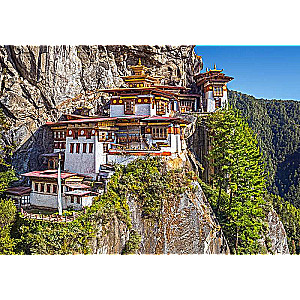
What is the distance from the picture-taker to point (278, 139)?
25703 mm

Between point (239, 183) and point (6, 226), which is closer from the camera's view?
point (6, 226)

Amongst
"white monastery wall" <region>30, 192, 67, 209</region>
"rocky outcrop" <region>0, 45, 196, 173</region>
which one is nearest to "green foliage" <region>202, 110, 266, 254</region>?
"white monastery wall" <region>30, 192, 67, 209</region>

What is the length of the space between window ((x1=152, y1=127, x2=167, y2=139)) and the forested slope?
22.5 feet

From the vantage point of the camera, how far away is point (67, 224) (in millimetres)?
8820

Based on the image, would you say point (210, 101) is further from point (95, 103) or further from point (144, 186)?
point (144, 186)

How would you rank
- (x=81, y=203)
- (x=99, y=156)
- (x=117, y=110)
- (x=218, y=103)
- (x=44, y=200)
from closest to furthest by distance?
(x=81, y=203)
(x=44, y=200)
(x=99, y=156)
(x=117, y=110)
(x=218, y=103)

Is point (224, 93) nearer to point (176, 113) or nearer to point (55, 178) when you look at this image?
point (176, 113)

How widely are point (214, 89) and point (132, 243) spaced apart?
9.52 m

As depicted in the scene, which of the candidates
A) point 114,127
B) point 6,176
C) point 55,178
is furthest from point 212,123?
point 6,176

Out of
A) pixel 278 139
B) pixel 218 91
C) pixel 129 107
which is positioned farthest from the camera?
pixel 278 139

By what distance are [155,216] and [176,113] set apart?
7025 millimetres

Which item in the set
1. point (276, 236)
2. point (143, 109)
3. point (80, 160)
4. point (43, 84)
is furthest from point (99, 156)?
point (276, 236)

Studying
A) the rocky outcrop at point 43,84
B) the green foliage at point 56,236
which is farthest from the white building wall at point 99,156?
the rocky outcrop at point 43,84

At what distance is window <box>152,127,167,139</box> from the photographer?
38.7ft
